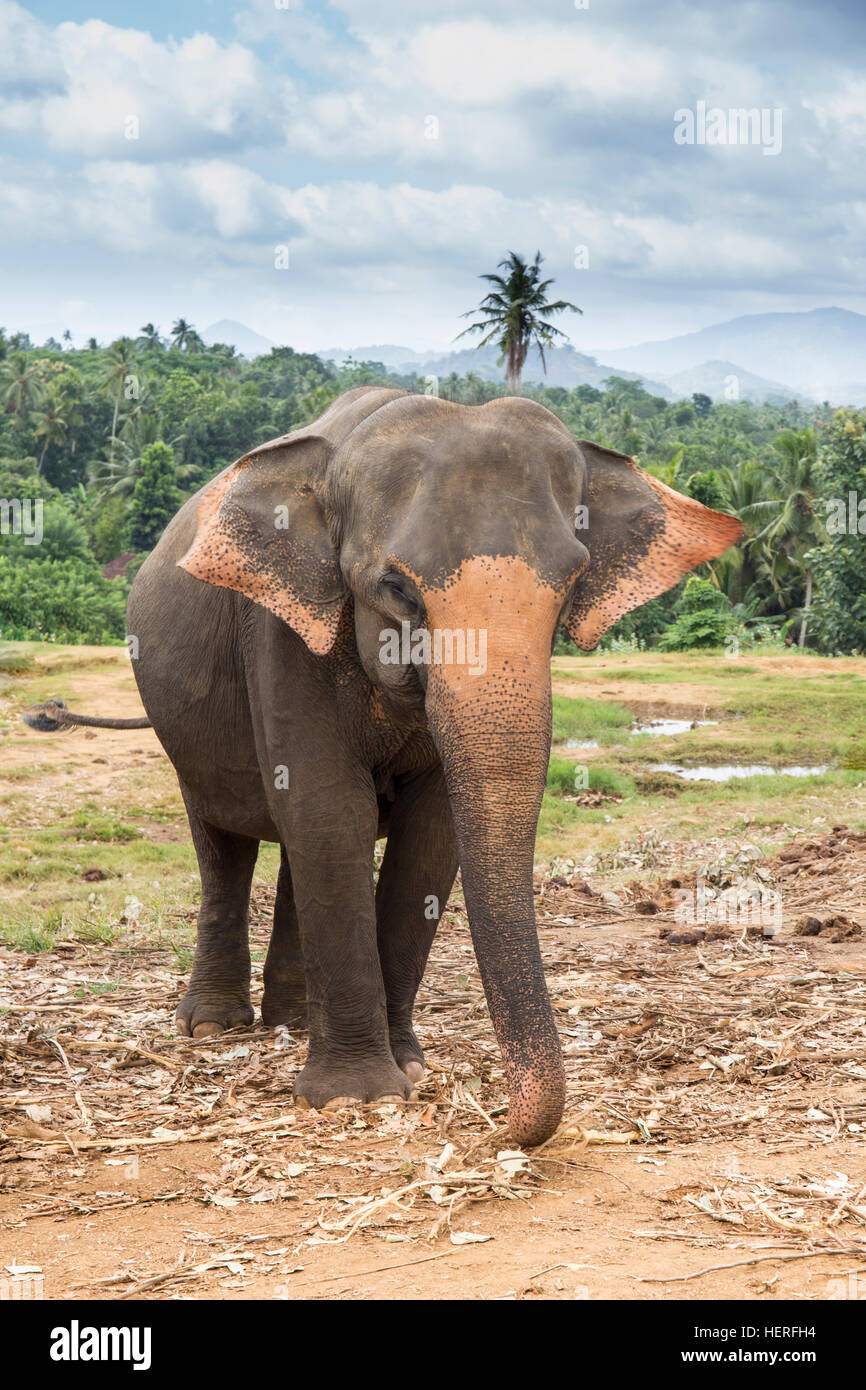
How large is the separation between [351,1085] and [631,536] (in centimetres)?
223

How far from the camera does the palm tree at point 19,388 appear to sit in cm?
6719

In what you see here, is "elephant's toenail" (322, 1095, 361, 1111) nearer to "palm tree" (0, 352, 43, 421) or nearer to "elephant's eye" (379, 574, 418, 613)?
"elephant's eye" (379, 574, 418, 613)

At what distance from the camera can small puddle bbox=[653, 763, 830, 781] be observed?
17.7 metres

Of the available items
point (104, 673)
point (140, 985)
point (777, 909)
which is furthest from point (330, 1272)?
point (104, 673)

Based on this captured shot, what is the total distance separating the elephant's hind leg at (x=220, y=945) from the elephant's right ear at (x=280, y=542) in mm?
1995

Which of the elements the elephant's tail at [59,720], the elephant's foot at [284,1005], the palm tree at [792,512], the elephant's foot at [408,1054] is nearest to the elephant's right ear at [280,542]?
the elephant's foot at [408,1054]

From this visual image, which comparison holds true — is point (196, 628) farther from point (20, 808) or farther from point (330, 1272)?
point (20, 808)

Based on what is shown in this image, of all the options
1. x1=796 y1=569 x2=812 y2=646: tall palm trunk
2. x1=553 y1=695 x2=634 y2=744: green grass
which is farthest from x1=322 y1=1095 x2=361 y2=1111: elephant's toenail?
x1=796 y1=569 x2=812 y2=646: tall palm trunk

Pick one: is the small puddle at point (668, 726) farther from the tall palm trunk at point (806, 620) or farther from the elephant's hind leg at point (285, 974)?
the tall palm trunk at point (806, 620)

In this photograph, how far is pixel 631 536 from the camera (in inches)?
201

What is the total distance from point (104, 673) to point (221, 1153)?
20053 millimetres

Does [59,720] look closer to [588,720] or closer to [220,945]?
[220,945]

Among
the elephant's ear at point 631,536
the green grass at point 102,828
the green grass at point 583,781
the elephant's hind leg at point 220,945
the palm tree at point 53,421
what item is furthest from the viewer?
the palm tree at point 53,421

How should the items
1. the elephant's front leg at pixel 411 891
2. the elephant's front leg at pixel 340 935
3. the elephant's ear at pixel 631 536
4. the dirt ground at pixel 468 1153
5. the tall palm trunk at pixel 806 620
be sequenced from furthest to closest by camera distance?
the tall palm trunk at pixel 806 620
the elephant's front leg at pixel 411 891
the elephant's front leg at pixel 340 935
the elephant's ear at pixel 631 536
the dirt ground at pixel 468 1153
